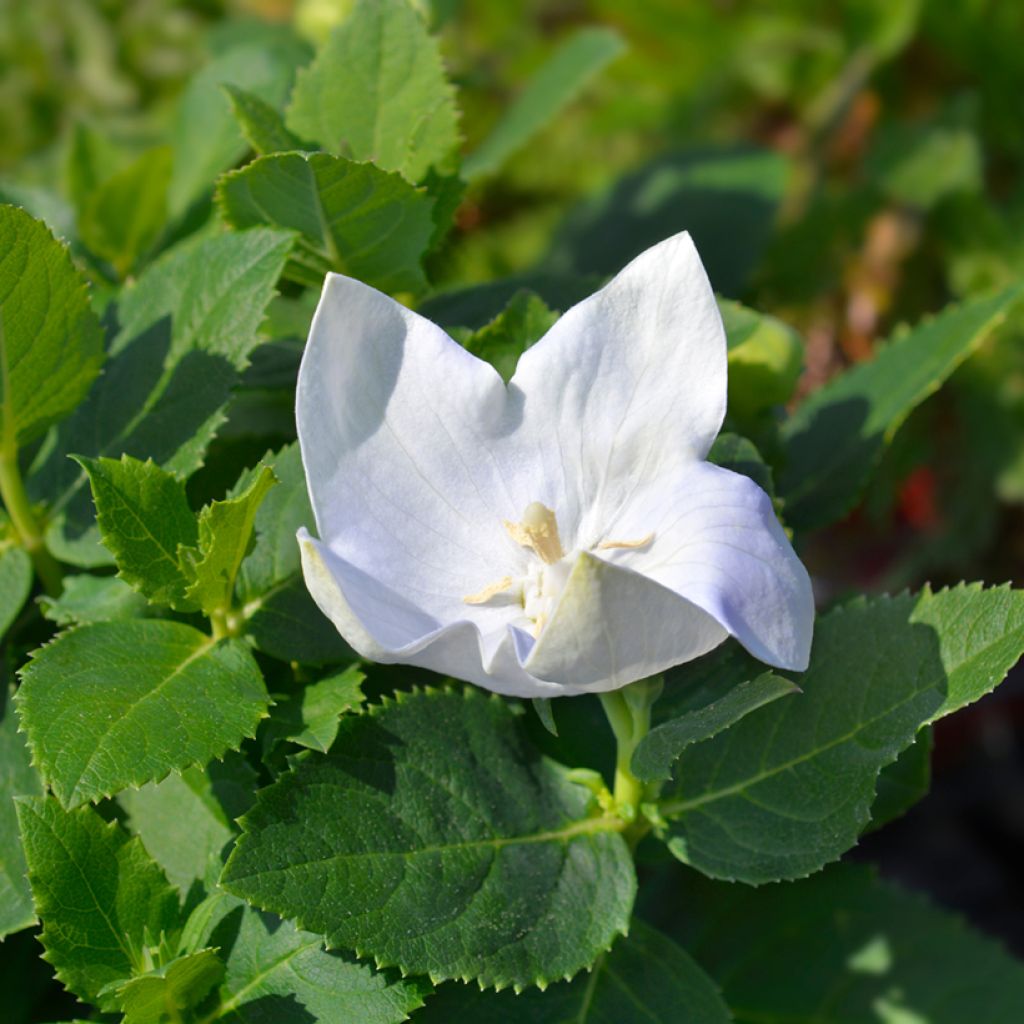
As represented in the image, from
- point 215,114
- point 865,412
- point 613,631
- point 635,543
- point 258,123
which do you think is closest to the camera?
point 613,631

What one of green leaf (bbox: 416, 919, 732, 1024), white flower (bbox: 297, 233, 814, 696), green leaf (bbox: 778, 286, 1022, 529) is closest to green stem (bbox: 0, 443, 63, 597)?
white flower (bbox: 297, 233, 814, 696)

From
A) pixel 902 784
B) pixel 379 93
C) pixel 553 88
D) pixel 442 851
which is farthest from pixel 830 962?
pixel 553 88

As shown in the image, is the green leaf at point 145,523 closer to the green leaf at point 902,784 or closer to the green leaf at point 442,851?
the green leaf at point 442,851

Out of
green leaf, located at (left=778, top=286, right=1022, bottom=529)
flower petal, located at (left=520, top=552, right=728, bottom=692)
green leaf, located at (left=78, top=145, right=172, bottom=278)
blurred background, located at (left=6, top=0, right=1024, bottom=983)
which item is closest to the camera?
flower petal, located at (left=520, top=552, right=728, bottom=692)

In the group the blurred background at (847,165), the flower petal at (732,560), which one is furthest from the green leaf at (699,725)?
the blurred background at (847,165)

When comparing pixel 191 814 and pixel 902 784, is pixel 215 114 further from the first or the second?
pixel 902 784

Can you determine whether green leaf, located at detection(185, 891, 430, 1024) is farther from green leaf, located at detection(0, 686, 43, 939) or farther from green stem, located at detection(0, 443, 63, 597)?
green stem, located at detection(0, 443, 63, 597)
